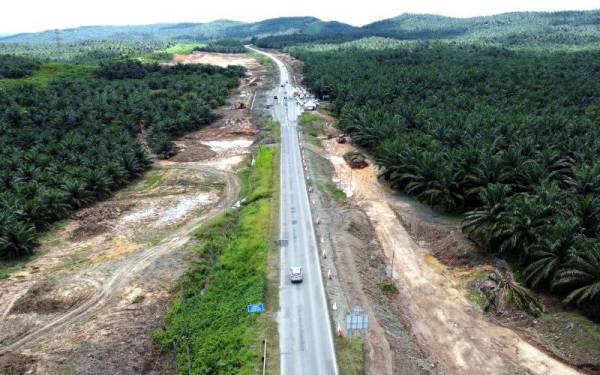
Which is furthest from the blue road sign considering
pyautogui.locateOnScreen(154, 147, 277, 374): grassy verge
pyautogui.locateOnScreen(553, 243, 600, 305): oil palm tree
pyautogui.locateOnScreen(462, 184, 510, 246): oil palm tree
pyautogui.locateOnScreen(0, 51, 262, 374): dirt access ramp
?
pyautogui.locateOnScreen(553, 243, 600, 305): oil palm tree

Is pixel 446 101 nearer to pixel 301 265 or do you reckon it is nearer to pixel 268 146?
pixel 268 146

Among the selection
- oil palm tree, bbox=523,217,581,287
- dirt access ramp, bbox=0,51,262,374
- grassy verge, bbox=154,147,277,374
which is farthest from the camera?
dirt access ramp, bbox=0,51,262,374

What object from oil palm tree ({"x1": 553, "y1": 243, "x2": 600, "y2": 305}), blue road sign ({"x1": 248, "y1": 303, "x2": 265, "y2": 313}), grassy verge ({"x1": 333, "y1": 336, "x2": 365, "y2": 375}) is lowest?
grassy verge ({"x1": 333, "y1": 336, "x2": 365, "y2": 375})

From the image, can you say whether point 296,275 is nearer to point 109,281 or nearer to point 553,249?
point 109,281

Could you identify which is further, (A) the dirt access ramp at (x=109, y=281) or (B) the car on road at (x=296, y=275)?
(B) the car on road at (x=296, y=275)

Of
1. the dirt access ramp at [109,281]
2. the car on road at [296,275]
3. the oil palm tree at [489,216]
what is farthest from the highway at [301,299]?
the oil palm tree at [489,216]

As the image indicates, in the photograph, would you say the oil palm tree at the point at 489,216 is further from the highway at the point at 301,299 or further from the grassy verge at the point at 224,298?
the grassy verge at the point at 224,298

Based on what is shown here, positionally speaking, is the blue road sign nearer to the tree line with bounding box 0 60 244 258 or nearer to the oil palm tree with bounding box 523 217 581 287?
the oil palm tree with bounding box 523 217 581 287
